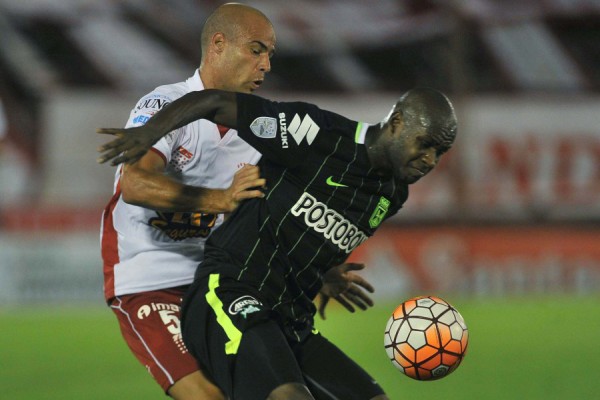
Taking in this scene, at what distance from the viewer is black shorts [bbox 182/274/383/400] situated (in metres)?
4.30

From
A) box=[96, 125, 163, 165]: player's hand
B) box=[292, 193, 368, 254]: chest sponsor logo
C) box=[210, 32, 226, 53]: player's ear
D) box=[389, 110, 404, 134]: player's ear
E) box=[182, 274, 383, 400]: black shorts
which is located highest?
box=[210, 32, 226, 53]: player's ear

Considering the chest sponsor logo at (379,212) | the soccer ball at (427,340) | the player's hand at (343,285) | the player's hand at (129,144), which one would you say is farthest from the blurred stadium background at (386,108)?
the player's hand at (129,144)

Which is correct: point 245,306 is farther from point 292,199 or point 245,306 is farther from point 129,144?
point 129,144

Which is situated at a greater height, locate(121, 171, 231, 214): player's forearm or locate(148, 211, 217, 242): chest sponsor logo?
locate(121, 171, 231, 214): player's forearm

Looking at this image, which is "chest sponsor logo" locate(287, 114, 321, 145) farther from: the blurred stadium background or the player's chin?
the blurred stadium background

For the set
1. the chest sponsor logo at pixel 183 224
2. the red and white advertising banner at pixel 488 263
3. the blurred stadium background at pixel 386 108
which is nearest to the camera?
the chest sponsor logo at pixel 183 224

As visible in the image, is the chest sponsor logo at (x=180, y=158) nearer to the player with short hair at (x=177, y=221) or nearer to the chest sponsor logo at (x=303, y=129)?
the player with short hair at (x=177, y=221)

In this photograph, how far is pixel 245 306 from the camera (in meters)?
4.46

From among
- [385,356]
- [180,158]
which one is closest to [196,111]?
[180,158]

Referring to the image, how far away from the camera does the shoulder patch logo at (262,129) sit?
4.54m

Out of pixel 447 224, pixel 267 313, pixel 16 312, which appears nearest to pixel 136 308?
pixel 267 313

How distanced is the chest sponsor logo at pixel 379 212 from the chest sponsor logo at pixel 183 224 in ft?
2.80

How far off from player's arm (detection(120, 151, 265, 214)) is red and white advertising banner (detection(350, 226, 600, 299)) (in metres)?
11.9

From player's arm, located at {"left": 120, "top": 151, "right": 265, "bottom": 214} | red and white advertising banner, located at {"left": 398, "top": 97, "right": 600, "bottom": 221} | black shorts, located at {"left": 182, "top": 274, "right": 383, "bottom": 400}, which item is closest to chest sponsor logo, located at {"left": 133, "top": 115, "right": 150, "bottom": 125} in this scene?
player's arm, located at {"left": 120, "top": 151, "right": 265, "bottom": 214}
